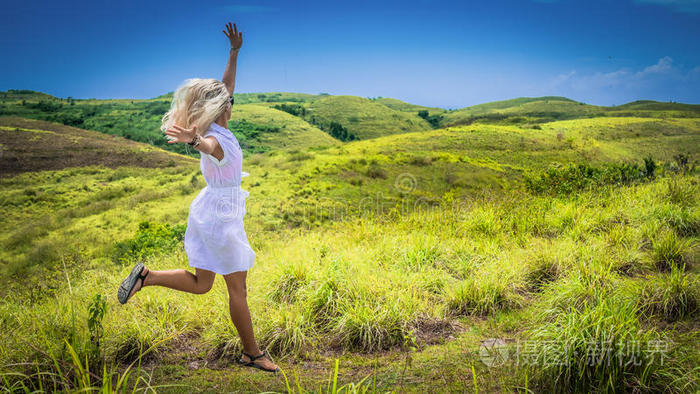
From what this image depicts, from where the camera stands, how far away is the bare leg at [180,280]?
2564 millimetres

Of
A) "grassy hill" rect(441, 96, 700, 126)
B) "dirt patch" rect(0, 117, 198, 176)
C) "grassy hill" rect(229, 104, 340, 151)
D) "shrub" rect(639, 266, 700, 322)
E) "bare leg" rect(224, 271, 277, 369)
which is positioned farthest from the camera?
"grassy hill" rect(229, 104, 340, 151)

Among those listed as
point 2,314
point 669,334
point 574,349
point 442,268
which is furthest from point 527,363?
point 2,314

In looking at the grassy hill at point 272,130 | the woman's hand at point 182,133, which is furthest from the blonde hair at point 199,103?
the grassy hill at point 272,130

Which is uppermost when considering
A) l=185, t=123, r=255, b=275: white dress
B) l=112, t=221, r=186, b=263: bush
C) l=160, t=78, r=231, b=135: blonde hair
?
l=160, t=78, r=231, b=135: blonde hair

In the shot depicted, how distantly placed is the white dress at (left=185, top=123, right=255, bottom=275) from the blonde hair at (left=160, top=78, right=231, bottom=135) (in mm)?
105

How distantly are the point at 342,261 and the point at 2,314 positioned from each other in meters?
4.08

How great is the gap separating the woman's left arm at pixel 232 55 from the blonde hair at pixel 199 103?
1.55 ft

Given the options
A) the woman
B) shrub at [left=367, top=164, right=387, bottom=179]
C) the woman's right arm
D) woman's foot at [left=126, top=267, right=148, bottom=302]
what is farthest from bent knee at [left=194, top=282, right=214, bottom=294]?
shrub at [left=367, top=164, right=387, bottom=179]

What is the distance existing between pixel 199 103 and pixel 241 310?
1655 millimetres

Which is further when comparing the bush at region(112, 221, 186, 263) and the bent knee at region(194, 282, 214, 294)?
the bush at region(112, 221, 186, 263)

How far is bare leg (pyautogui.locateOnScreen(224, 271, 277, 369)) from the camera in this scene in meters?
2.64

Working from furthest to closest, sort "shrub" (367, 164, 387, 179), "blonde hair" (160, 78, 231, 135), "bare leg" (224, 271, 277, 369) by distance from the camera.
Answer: "shrub" (367, 164, 387, 179), "bare leg" (224, 271, 277, 369), "blonde hair" (160, 78, 231, 135)

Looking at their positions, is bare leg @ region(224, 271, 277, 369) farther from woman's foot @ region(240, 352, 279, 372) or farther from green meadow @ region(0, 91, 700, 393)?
green meadow @ region(0, 91, 700, 393)

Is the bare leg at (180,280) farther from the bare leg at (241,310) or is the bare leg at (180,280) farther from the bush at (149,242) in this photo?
the bush at (149,242)
